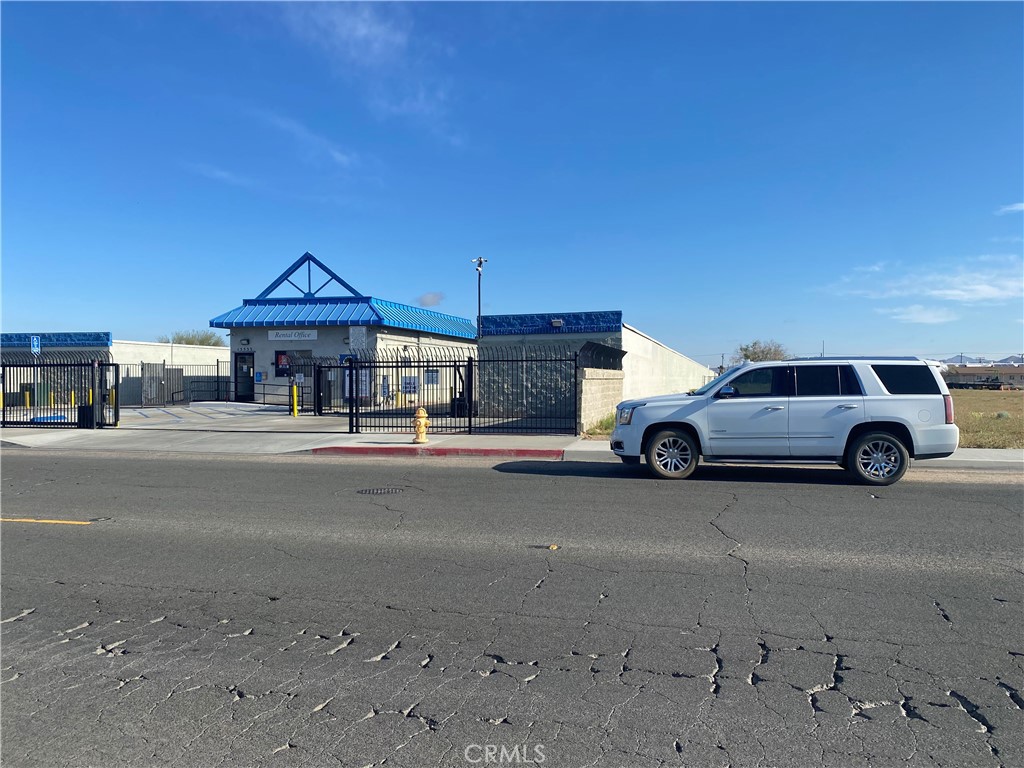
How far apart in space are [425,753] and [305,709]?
813 millimetres

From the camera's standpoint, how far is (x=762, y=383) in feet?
37.0

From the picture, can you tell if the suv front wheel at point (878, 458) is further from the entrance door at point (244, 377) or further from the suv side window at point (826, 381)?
the entrance door at point (244, 377)

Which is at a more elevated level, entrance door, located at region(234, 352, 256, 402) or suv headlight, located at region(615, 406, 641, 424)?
entrance door, located at region(234, 352, 256, 402)

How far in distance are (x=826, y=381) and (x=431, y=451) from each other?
8.20 m

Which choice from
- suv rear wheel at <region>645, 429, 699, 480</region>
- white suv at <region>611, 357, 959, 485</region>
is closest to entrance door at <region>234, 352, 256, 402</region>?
white suv at <region>611, 357, 959, 485</region>

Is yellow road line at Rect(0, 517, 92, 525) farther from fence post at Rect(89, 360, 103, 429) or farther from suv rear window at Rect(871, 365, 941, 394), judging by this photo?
fence post at Rect(89, 360, 103, 429)

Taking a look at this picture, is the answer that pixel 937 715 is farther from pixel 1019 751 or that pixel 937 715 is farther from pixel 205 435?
pixel 205 435

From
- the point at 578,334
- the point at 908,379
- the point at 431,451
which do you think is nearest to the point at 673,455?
the point at 908,379

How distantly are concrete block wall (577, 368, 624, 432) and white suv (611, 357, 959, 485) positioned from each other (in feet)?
21.8

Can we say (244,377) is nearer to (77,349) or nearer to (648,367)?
(77,349)

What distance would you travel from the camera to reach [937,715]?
367 cm

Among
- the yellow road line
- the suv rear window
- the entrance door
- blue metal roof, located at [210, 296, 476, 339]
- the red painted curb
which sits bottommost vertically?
the yellow road line

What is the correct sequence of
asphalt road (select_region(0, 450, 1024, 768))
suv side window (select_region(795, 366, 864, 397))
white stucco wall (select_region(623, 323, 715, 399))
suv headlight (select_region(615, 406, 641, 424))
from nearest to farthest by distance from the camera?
asphalt road (select_region(0, 450, 1024, 768)), suv side window (select_region(795, 366, 864, 397)), suv headlight (select_region(615, 406, 641, 424)), white stucco wall (select_region(623, 323, 715, 399))

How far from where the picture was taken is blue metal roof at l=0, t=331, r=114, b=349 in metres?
35.3
